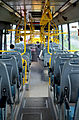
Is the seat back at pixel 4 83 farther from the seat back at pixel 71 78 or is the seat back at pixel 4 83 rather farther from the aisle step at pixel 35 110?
the aisle step at pixel 35 110

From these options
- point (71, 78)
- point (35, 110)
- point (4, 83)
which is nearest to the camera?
point (4, 83)

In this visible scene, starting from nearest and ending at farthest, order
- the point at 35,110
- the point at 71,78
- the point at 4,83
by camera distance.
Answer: the point at 4,83 → the point at 71,78 → the point at 35,110

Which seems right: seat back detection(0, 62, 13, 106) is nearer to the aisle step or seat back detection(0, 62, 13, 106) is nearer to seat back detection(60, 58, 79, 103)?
seat back detection(60, 58, 79, 103)

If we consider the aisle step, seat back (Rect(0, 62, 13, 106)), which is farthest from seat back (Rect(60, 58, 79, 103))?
the aisle step

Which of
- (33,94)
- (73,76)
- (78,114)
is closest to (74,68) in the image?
(73,76)

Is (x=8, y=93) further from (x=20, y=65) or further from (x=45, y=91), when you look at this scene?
(x=45, y=91)

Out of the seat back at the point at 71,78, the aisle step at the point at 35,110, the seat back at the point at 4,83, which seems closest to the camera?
the seat back at the point at 4,83

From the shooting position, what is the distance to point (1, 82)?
7.46 ft

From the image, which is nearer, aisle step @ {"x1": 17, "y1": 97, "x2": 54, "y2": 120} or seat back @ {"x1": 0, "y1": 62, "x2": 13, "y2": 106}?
seat back @ {"x1": 0, "y1": 62, "x2": 13, "y2": 106}

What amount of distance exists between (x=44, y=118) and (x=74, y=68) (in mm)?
1473

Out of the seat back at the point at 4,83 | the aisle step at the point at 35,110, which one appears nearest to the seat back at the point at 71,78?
the seat back at the point at 4,83

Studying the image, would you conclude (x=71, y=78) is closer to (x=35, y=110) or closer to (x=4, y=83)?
(x=4, y=83)

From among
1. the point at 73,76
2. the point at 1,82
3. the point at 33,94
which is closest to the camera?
the point at 1,82

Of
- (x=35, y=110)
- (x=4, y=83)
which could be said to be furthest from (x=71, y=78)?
(x=35, y=110)
